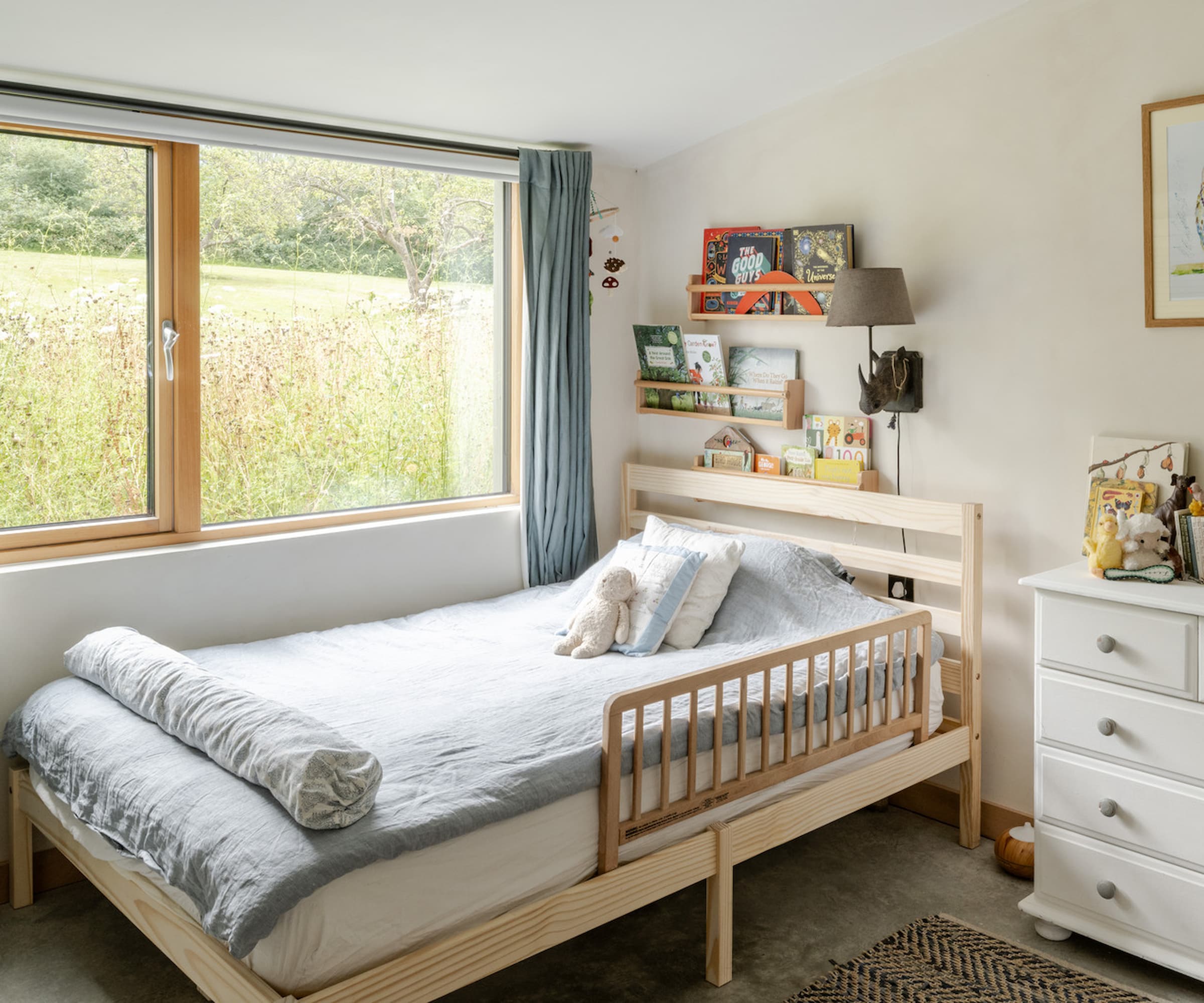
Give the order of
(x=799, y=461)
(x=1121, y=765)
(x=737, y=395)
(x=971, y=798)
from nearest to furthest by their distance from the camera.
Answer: (x=1121, y=765) < (x=971, y=798) < (x=799, y=461) < (x=737, y=395)

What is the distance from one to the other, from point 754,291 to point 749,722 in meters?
1.62

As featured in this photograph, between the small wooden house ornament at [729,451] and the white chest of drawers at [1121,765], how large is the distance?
1264mm

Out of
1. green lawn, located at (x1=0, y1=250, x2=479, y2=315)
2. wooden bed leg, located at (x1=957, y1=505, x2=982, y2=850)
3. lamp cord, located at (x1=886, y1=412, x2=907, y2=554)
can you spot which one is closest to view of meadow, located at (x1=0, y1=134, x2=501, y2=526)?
green lawn, located at (x1=0, y1=250, x2=479, y2=315)

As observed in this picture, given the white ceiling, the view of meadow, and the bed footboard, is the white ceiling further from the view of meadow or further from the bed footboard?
the bed footboard

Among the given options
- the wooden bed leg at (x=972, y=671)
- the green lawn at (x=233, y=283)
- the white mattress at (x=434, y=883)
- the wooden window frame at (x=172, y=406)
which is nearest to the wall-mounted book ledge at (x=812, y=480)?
the wooden bed leg at (x=972, y=671)

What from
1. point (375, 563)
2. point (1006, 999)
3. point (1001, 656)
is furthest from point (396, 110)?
point (1006, 999)

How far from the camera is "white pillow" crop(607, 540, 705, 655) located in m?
2.91

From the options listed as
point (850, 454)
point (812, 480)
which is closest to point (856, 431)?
point (850, 454)

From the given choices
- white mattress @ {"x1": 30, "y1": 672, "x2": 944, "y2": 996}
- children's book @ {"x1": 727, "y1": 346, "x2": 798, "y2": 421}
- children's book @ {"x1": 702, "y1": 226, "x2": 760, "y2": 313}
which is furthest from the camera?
children's book @ {"x1": 702, "y1": 226, "x2": 760, "y2": 313}

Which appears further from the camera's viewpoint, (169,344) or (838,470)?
(838,470)

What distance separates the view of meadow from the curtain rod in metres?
0.13

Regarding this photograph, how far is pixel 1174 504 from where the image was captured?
→ 256cm

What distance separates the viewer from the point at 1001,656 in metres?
3.07

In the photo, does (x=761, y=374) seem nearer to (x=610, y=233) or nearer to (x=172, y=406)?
(x=610, y=233)
